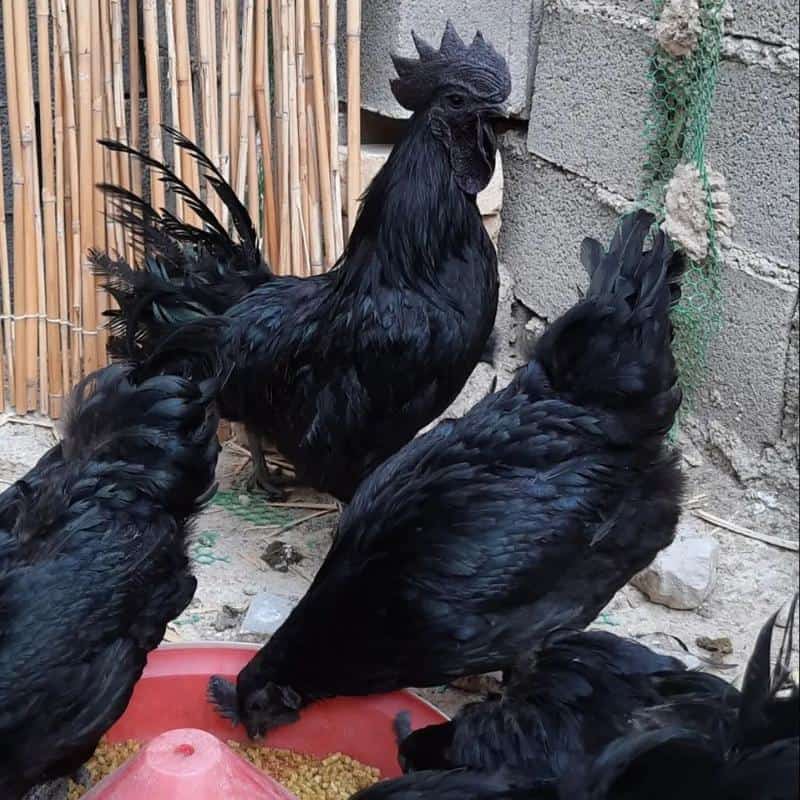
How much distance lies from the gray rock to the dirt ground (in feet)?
0.12

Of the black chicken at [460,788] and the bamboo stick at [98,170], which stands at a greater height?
the bamboo stick at [98,170]

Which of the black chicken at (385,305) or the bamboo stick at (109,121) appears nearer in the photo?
the black chicken at (385,305)

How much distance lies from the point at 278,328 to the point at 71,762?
157cm

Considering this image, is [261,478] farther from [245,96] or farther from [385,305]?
[245,96]

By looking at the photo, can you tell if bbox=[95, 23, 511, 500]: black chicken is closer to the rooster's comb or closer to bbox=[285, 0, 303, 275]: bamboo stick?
the rooster's comb

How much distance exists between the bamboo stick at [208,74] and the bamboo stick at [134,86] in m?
0.26

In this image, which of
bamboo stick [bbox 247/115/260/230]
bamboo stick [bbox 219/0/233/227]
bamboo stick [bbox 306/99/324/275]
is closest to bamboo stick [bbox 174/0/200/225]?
bamboo stick [bbox 219/0/233/227]

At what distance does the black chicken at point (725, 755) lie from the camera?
1.92m

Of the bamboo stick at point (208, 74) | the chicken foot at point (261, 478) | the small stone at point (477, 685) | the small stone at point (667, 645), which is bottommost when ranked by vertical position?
the small stone at point (477, 685)

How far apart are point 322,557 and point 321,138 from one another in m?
1.66

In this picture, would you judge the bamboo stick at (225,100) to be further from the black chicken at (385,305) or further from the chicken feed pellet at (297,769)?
the chicken feed pellet at (297,769)

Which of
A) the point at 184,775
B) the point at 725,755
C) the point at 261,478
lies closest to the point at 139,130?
the point at 261,478

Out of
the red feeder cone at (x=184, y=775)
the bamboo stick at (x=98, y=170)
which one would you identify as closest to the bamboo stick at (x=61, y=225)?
the bamboo stick at (x=98, y=170)

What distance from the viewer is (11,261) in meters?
4.74
